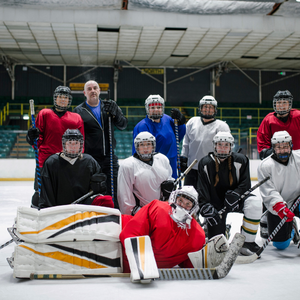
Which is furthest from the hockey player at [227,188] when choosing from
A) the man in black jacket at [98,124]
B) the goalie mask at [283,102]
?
the man in black jacket at [98,124]

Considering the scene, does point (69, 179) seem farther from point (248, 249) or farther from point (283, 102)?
point (283, 102)

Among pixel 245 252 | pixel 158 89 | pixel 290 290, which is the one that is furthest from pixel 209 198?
pixel 158 89

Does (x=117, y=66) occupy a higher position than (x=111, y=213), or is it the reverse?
(x=117, y=66)

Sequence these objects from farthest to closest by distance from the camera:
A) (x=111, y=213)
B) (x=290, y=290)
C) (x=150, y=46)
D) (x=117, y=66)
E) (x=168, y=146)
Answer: (x=117, y=66) → (x=150, y=46) → (x=168, y=146) → (x=111, y=213) → (x=290, y=290)

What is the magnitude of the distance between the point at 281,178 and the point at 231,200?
1.71ft

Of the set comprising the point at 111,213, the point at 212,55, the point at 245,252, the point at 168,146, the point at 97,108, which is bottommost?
the point at 245,252

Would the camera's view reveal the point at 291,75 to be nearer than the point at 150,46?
No

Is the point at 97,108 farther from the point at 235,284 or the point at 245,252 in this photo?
the point at 235,284

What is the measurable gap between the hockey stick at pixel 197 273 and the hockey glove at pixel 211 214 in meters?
0.43

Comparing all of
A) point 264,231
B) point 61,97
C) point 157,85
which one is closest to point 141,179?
point 61,97

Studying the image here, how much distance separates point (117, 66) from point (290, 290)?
476 inches

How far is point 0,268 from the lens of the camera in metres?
2.23

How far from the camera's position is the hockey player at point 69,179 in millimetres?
2465

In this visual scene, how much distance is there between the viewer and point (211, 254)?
2.12 m
